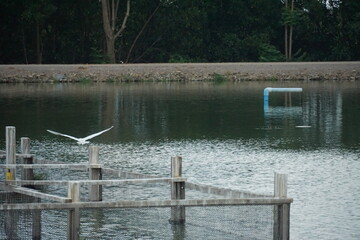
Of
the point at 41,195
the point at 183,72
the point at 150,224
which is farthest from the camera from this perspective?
the point at 183,72

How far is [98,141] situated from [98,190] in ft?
36.4

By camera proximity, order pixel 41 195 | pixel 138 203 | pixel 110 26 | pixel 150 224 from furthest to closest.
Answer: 1. pixel 110 26
2. pixel 150 224
3. pixel 41 195
4. pixel 138 203

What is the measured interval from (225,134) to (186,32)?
35086 mm

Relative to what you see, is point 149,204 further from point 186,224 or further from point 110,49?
point 110,49

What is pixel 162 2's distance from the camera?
64.5 m

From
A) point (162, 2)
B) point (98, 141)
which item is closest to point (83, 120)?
point (98, 141)

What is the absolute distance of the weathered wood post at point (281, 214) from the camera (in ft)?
43.0

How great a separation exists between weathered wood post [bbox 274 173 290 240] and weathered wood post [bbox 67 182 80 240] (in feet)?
8.43

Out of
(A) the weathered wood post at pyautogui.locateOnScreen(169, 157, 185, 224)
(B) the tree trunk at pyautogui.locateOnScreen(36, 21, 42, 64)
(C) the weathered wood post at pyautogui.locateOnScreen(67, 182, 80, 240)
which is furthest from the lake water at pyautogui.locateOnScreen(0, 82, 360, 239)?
(B) the tree trunk at pyautogui.locateOnScreen(36, 21, 42, 64)

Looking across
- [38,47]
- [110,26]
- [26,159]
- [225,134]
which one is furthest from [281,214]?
[38,47]

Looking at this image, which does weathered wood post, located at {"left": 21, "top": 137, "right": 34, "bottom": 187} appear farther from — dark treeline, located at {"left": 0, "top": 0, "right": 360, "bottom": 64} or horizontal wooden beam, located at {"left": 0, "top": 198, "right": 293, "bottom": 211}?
dark treeline, located at {"left": 0, "top": 0, "right": 360, "bottom": 64}

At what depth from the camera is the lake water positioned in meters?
19.8

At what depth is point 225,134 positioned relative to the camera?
99.7ft

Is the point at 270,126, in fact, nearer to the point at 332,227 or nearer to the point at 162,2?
the point at 332,227
